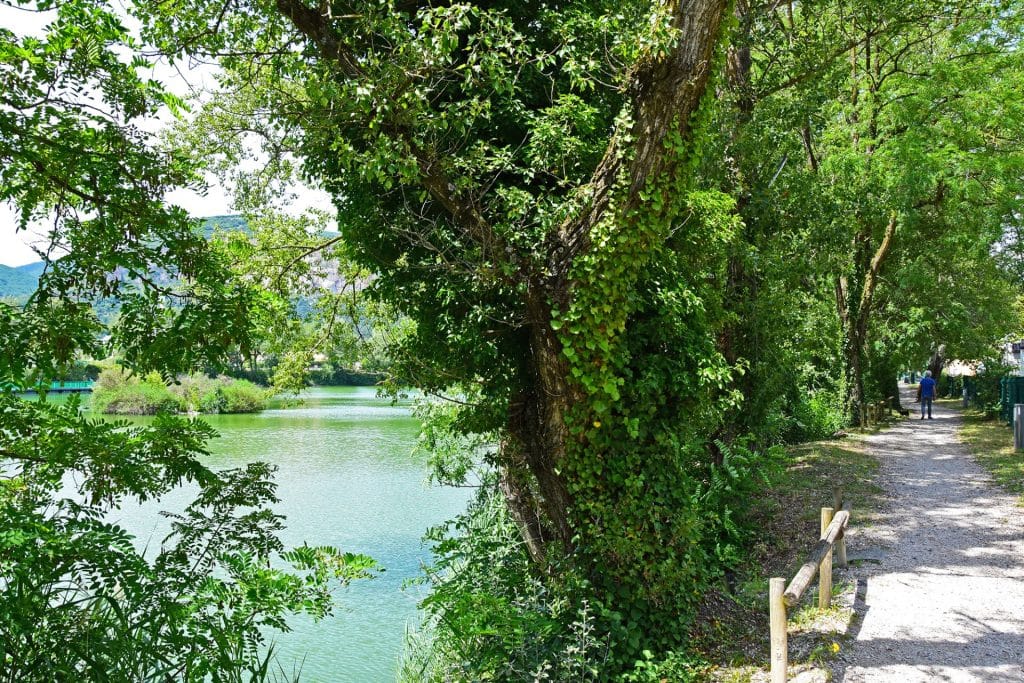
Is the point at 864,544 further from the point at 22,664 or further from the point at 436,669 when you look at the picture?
the point at 22,664

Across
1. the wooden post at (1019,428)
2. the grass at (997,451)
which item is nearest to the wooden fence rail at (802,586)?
the grass at (997,451)

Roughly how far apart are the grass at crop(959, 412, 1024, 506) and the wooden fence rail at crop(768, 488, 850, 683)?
4568 mm

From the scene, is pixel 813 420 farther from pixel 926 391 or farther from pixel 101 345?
pixel 101 345

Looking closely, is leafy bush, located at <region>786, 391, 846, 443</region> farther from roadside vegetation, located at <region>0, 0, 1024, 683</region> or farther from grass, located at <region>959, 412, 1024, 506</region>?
roadside vegetation, located at <region>0, 0, 1024, 683</region>

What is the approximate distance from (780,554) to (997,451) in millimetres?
8571

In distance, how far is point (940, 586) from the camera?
8.05m

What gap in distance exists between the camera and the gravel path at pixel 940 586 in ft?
20.8

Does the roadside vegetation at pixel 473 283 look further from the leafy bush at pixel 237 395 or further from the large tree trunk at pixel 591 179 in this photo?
the leafy bush at pixel 237 395

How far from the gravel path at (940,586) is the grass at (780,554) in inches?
14.4

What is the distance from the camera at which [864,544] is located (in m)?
9.57

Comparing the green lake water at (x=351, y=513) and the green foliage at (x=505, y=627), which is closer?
Result: the green foliage at (x=505, y=627)

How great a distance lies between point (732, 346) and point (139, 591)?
376 inches

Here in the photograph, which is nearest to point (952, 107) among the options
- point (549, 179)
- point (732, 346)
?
point (732, 346)

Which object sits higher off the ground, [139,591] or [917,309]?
[917,309]
